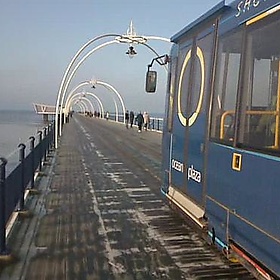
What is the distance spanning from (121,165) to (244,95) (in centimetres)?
1153

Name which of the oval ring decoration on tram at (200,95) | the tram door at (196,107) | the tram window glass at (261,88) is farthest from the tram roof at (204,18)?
the tram window glass at (261,88)

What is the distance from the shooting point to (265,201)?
14.8 feet

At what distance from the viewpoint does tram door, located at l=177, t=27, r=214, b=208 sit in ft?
21.5

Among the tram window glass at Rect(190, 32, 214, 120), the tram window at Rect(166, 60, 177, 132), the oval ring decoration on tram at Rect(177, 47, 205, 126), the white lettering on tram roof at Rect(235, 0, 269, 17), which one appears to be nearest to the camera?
the white lettering on tram roof at Rect(235, 0, 269, 17)

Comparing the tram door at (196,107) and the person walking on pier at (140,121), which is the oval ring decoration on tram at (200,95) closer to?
the tram door at (196,107)

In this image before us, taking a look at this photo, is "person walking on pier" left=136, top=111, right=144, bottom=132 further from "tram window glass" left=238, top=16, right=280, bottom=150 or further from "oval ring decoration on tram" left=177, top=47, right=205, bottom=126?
"tram window glass" left=238, top=16, right=280, bottom=150

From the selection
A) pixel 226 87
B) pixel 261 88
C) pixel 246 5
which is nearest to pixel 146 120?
pixel 226 87

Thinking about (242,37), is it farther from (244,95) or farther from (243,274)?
(243,274)

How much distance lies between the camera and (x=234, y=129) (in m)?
5.37

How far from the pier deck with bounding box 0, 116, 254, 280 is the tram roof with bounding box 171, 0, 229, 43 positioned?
318 centimetres

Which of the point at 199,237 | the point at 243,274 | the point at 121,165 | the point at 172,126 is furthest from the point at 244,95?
the point at 121,165

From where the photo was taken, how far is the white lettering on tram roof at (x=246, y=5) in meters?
4.90

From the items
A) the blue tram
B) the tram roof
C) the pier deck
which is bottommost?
the pier deck

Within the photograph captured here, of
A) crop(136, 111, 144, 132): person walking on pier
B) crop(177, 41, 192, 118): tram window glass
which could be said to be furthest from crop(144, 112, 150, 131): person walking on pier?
crop(177, 41, 192, 118): tram window glass
